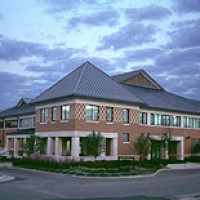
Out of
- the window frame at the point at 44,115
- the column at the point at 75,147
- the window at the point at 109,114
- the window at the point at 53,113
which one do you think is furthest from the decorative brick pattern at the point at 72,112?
the window frame at the point at 44,115

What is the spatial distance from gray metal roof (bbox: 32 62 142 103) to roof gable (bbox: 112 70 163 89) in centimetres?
912

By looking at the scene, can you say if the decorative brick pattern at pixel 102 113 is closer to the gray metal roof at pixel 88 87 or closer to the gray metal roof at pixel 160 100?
the gray metal roof at pixel 88 87

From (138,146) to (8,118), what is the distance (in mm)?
32593

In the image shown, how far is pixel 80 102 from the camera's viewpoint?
42.8m

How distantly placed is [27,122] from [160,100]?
20443mm

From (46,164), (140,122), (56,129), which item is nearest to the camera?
(46,164)

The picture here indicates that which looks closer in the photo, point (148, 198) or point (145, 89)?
point (148, 198)

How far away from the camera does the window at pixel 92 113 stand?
4378 cm

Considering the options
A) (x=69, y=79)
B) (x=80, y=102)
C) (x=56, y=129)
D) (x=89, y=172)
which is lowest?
(x=89, y=172)

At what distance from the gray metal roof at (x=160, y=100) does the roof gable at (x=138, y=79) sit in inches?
31.9

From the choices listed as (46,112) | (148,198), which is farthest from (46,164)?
(148,198)

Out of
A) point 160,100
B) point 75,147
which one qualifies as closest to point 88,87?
point 75,147

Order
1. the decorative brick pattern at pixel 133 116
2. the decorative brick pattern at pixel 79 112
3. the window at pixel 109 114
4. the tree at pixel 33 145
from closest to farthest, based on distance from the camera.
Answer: the decorative brick pattern at pixel 79 112
the tree at pixel 33 145
the window at pixel 109 114
the decorative brick pattern at pixel 133 116

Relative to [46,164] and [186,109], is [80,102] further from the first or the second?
[186,109]
